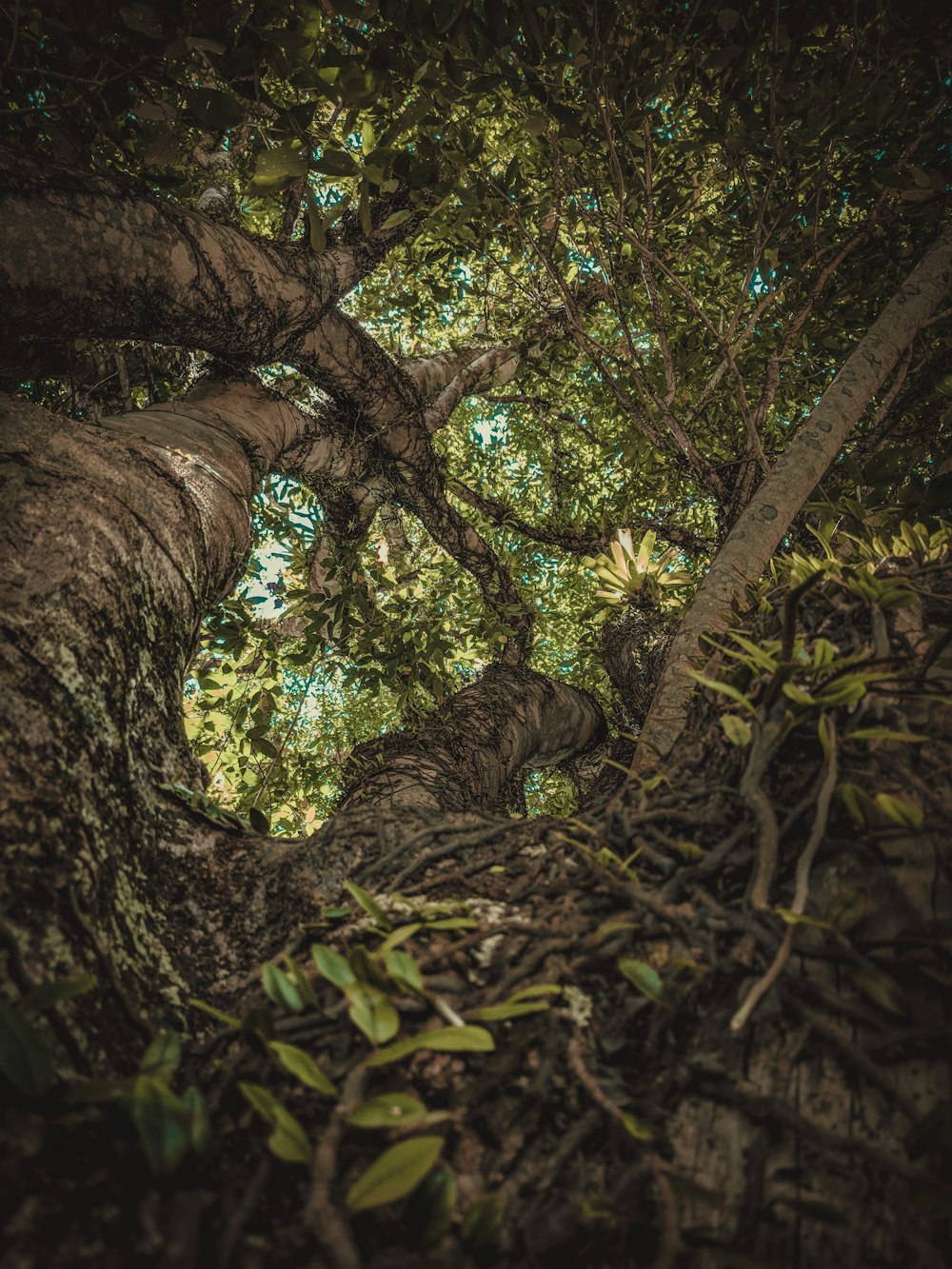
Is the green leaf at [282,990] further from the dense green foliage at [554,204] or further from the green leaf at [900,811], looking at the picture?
the dense green foliage at [554,204]

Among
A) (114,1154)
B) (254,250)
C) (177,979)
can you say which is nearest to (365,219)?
(254,250)

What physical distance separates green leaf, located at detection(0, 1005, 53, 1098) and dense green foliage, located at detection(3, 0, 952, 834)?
3.01ft

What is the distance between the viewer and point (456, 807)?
236cm

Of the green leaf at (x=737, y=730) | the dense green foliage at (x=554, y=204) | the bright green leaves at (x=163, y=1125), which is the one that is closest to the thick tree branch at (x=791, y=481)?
the dense green foliage at (x=554, y=204)

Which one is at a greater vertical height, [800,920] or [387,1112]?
[800,920]

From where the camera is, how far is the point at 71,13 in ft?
5.37

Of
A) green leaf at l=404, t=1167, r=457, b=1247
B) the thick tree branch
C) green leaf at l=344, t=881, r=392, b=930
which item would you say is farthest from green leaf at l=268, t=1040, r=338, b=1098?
the thick tree branch

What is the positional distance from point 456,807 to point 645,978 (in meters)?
1.75

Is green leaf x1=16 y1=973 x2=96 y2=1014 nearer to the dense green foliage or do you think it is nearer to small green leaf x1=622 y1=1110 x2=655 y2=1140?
small green leaf x1=622 y1=1110 x2=655 y2=1140

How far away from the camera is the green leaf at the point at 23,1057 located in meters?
0.49

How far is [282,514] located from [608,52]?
260cm

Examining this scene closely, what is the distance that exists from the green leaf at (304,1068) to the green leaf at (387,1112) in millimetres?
33

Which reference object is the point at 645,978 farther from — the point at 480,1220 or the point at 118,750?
the point at 118,750

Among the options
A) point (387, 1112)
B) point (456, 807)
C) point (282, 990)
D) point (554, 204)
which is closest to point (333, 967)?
point (282, 990)
